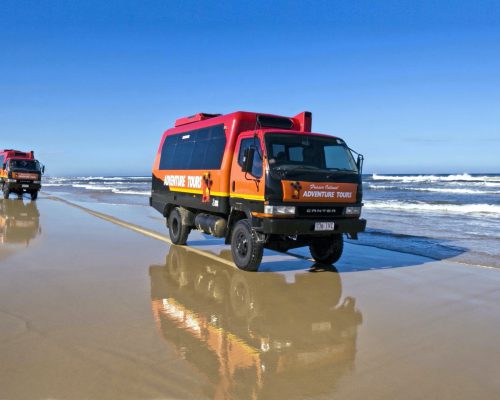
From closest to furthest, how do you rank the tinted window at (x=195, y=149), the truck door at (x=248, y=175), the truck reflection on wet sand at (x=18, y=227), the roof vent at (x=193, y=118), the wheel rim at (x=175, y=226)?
the truck door at (x=248, y=175), the tinted window at (x=195, y=149), the roof vent at (x=193, y=118), the wheel rim at (x=175, y=226), the truck reflection on wet sand at (x=18, y=227)

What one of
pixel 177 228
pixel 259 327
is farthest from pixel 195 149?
pixel 259 327

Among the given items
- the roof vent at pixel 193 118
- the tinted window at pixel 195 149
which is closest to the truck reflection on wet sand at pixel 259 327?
the tinted window at pixel 195 149

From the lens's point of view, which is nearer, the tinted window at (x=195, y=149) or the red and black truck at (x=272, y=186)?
the red and black truck at (x=272, y=186)

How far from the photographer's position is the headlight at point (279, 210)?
6.91m

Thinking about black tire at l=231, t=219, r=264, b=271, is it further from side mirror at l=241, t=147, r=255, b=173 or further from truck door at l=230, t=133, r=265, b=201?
side mirror at l=241, t=147, r=255, b=173

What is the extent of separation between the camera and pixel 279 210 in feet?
22.7

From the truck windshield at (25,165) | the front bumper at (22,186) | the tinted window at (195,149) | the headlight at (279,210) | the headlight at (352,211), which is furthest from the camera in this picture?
the truck windshield at (25,165)

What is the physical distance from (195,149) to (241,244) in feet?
9.31

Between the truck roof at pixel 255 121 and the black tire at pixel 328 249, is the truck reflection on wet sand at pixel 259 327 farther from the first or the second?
the truck roof at pixel 255 121

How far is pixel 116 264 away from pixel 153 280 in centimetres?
144

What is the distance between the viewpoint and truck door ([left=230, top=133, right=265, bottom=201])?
710cm

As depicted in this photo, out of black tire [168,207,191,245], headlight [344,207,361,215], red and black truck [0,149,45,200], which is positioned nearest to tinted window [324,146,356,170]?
headlight [344,207,361,215]

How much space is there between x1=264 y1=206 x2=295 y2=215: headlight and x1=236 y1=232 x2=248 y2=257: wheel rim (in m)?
0.91

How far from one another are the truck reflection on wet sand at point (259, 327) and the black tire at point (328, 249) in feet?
2.46
